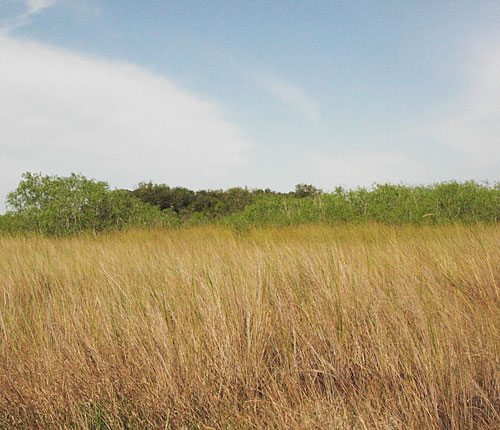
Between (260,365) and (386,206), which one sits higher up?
(386,206)

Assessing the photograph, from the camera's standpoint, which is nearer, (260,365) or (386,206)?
(260,365)

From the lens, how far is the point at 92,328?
8.60 ft

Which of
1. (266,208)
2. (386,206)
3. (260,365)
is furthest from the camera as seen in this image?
(266,208)

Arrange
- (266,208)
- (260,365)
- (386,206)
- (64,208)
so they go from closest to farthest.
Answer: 1. (260,365)
2. (64,208)
3. (386,206)
4. (266,208)

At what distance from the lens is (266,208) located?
43.2 ft

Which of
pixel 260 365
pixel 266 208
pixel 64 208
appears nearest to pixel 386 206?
pixel 266 208

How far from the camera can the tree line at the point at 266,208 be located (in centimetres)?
1072

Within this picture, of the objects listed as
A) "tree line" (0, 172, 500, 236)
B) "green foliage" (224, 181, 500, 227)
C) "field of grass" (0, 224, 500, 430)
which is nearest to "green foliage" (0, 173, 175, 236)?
"tree line" (0, 172, 500, 236)

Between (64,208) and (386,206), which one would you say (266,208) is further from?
(64,208)

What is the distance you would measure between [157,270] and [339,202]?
9049 mm

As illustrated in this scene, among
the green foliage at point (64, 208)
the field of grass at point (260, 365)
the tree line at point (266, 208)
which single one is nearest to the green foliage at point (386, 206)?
the tree line at point (266, 208)

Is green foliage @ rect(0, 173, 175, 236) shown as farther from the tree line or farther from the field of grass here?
the field of grass

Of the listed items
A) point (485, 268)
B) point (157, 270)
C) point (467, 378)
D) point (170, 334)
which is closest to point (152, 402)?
A: point (170, 334)

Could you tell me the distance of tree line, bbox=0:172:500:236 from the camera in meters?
10.7
